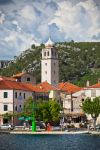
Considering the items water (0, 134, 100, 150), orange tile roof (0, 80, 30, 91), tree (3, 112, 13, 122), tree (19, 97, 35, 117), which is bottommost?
water (0, 134, 100, 150)

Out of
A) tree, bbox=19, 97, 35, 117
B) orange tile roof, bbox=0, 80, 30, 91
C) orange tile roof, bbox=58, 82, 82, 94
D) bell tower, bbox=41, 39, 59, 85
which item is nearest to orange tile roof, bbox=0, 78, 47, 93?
orange tile roof, bbox=0, 80, 30, 91

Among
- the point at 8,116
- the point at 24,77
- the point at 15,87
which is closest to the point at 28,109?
the point at 8,116

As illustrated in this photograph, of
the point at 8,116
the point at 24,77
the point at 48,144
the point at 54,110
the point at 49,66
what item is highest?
the point at 49,66

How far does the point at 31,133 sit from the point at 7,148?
3195 cm

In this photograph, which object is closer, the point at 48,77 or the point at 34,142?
the point at 34,142

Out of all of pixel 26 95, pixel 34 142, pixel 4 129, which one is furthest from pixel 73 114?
pixel 34 142

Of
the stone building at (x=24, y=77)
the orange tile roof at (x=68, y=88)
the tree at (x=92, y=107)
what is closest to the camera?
the tree at (x=92, y=107)

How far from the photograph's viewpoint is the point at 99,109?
12600cm

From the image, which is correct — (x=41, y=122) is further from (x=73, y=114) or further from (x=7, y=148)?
(x=7, y=148)

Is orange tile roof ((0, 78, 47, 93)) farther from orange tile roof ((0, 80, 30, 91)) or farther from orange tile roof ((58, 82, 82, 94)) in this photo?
orange tile roof ((58, 82, 82, 94))

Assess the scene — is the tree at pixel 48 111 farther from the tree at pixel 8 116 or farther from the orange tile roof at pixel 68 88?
the orange tile roof at pixel 68 88

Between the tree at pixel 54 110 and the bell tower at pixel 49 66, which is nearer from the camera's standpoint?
the tree at pixel 54 110

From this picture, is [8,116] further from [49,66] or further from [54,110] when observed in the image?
[49,66]

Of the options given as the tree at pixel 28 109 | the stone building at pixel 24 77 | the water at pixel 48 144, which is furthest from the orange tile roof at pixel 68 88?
the water at pixel 48 144
